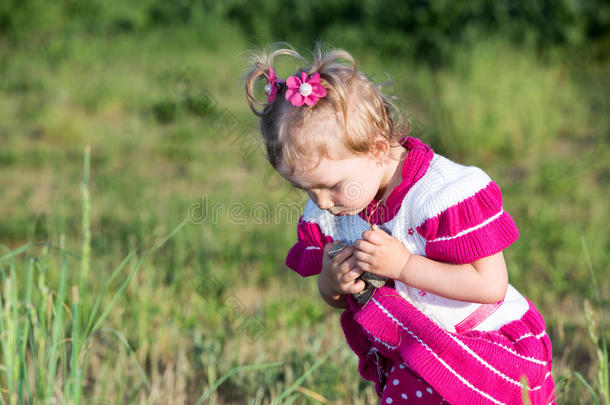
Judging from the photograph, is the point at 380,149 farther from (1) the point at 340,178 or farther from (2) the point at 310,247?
(2) the point at 310,247

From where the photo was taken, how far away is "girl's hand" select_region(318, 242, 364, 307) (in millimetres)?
1699

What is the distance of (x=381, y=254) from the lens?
1.62 meters

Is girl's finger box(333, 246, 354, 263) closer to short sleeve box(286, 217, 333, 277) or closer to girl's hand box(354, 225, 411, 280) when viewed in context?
girl's hand box(354, 225, 411, 280)

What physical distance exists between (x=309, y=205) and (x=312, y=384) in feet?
2.68

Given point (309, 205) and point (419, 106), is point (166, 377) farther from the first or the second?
point (419, 106)

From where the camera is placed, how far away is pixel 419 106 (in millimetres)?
6223

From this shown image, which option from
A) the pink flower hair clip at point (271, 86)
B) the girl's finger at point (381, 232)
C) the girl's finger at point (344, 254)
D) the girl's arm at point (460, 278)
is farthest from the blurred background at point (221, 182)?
the girl's finger at point (381, 232)

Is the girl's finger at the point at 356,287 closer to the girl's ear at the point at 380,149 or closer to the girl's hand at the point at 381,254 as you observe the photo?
the girl's hand at the point at 381,254

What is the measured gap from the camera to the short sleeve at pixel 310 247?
1.93 m

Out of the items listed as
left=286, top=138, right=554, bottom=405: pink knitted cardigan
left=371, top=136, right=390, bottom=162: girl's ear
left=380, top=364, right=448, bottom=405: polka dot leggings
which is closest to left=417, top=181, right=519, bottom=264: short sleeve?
left=286, top=138, right=554, bottom=405: pink knitted cardigan

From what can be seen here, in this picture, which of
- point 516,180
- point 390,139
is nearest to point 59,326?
point 390,139

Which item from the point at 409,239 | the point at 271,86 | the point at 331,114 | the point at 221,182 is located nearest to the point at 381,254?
the point at 409,239

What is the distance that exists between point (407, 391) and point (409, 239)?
41 cm

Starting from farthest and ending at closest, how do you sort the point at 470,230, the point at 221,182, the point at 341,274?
the point at 221,182 < the point at 341,274 < the point at 470,230
